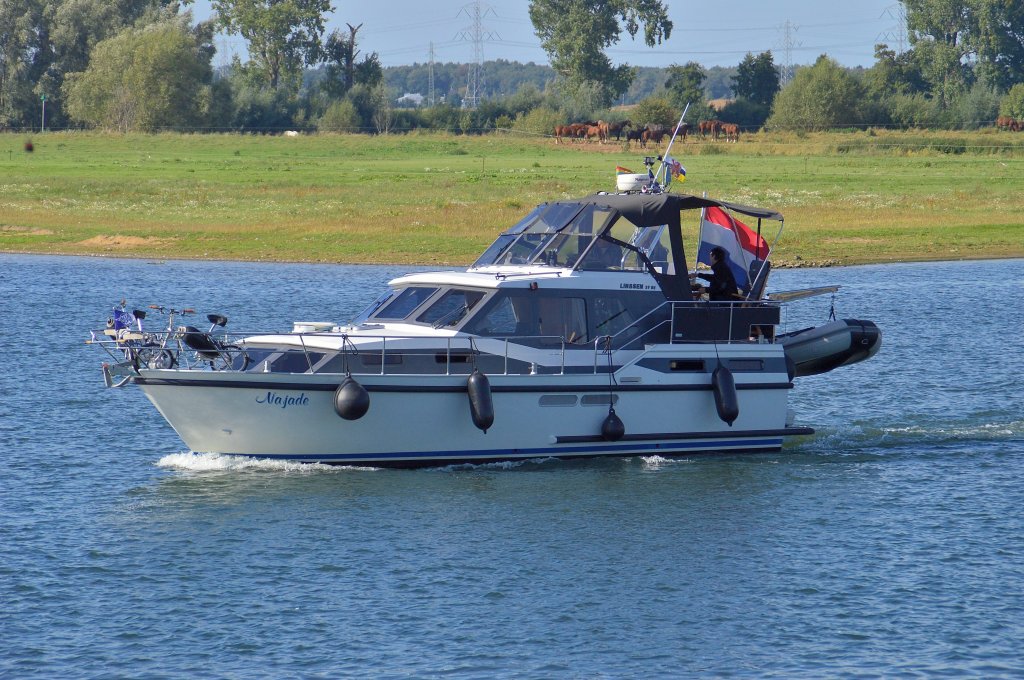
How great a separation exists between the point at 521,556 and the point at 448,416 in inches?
131

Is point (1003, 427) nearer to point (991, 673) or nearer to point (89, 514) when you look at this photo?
point (991, 673)

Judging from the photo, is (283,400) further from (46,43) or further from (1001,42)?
(1001,42)

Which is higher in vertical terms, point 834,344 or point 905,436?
point 834,344

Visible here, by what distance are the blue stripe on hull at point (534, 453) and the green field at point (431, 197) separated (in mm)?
23587

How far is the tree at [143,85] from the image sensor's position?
3376 inches

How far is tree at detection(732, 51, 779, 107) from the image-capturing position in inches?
4737

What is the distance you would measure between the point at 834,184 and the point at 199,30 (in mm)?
58961

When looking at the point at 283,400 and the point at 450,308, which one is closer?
the point at 283,400

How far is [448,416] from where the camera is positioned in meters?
18.1

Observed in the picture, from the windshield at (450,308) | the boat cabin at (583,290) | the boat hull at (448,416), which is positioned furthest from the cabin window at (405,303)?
the boat hull at (448,416)

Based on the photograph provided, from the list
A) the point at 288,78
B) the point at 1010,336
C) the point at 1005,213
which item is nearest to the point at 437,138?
the point at 288,78

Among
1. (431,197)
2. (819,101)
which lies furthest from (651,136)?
(431,197)

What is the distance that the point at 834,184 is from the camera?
185 ft

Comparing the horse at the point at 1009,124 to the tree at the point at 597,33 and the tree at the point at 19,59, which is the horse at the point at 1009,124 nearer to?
the tree at the point at 597,33
